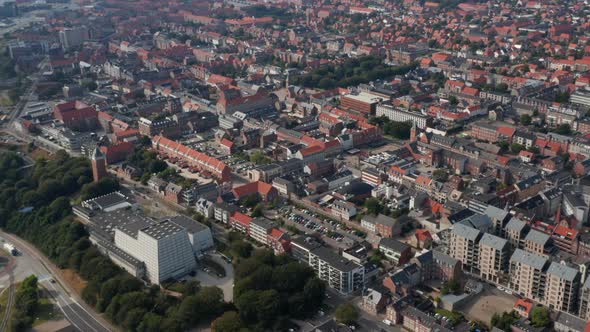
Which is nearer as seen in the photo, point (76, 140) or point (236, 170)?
point (236, 170)

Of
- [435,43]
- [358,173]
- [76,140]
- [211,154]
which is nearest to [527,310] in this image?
[358,173]

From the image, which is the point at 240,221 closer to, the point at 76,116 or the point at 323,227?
the point at 323,227

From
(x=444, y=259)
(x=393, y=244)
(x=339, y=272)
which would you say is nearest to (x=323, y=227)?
(x=393, y=244)

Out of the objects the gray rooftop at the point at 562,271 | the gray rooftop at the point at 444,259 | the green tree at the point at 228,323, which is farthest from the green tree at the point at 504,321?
the green tree at the point at 228,323

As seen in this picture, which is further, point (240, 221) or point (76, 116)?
point (76, 116)

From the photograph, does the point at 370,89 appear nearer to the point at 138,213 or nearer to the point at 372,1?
the point at 138,213

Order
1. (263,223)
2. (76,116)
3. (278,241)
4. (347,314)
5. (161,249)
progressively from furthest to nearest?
(76,116) → (263,223) → (278,241) → (161,249) → (347,314)
